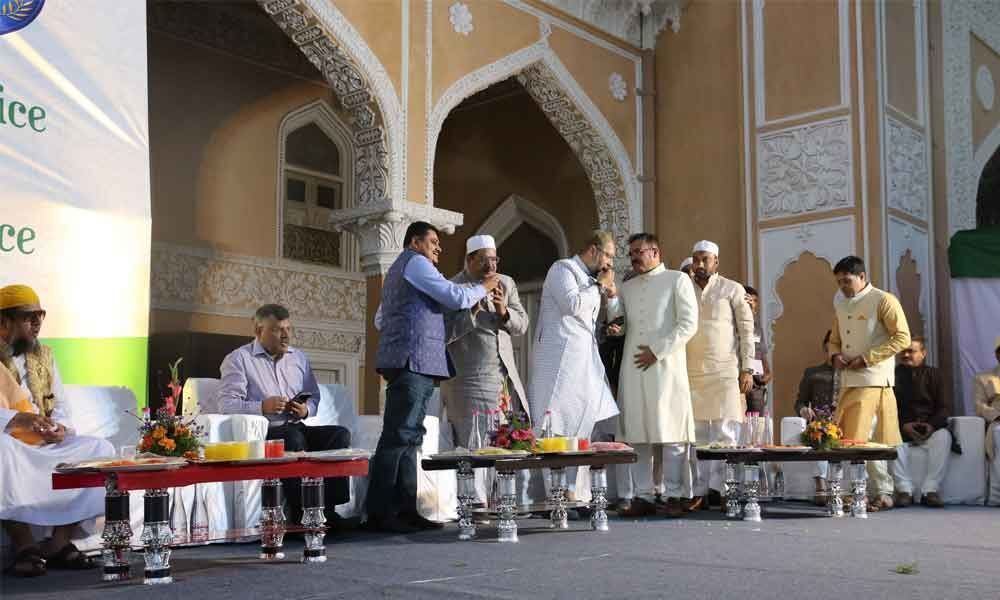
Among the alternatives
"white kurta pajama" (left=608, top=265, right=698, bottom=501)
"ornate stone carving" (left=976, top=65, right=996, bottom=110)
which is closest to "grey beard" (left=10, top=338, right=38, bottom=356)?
"white kurta pajama" (left=608, top=265, right=698, bottom=501)

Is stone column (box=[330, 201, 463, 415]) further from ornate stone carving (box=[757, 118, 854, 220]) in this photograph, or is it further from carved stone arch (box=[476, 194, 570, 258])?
carved stone arch (box=[476, 194, 570, 258])

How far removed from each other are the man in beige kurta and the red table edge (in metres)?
5.18

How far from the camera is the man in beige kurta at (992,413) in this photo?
7570mm

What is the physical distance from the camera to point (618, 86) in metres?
11.2

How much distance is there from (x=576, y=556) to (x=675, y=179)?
769 cm

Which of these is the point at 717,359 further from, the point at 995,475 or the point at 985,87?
the point at 985,87

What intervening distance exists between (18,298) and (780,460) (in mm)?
3604

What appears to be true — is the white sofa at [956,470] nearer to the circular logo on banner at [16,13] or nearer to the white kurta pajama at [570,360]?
the white kurta pajama at [570,360]

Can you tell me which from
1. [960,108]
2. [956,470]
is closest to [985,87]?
[960,108]

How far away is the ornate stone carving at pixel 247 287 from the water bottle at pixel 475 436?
6234 mm

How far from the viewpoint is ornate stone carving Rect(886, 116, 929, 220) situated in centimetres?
989

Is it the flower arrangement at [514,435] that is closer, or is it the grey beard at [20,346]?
the grey beard at [20,346]

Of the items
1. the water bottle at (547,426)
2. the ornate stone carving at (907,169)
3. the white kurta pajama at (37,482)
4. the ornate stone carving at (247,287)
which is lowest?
the white kurta pajama at (37,482)

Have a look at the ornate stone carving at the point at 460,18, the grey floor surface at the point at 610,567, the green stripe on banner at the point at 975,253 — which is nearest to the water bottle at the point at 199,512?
the grey floor surface at the point at 610,567
